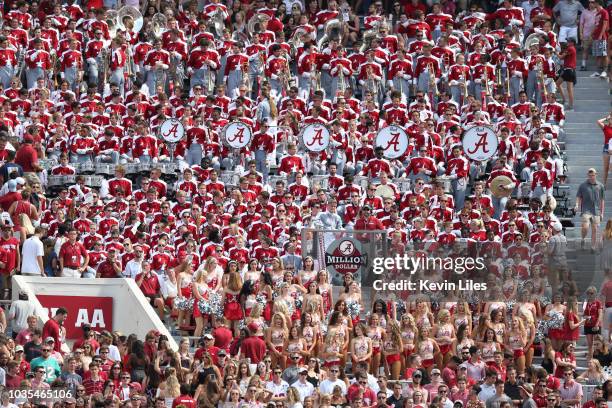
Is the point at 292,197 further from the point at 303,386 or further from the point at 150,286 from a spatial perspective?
the point at 303,386

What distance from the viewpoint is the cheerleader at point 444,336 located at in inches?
1186

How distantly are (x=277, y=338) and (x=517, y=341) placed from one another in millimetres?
3141

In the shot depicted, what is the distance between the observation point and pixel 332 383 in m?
28.8

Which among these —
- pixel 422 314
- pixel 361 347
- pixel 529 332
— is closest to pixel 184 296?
pixel 361 347

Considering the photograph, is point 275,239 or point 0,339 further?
point 275,239

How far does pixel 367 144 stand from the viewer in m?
36.0

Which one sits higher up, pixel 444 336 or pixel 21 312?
pixel 21 312

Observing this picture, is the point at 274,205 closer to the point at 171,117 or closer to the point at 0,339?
the point at 171,117

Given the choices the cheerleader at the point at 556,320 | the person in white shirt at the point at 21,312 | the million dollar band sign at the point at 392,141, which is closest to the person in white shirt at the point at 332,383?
the cheerleader at the point at 556,320

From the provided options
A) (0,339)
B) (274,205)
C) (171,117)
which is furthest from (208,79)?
(0,339)

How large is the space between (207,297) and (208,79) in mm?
8148

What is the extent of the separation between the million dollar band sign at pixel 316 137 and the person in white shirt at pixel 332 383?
743 centimetres

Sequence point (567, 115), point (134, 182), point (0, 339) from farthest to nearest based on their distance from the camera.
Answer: point (567, 115) < point (134, 182) < point (0, 339)

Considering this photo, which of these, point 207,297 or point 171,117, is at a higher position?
point 171,117
